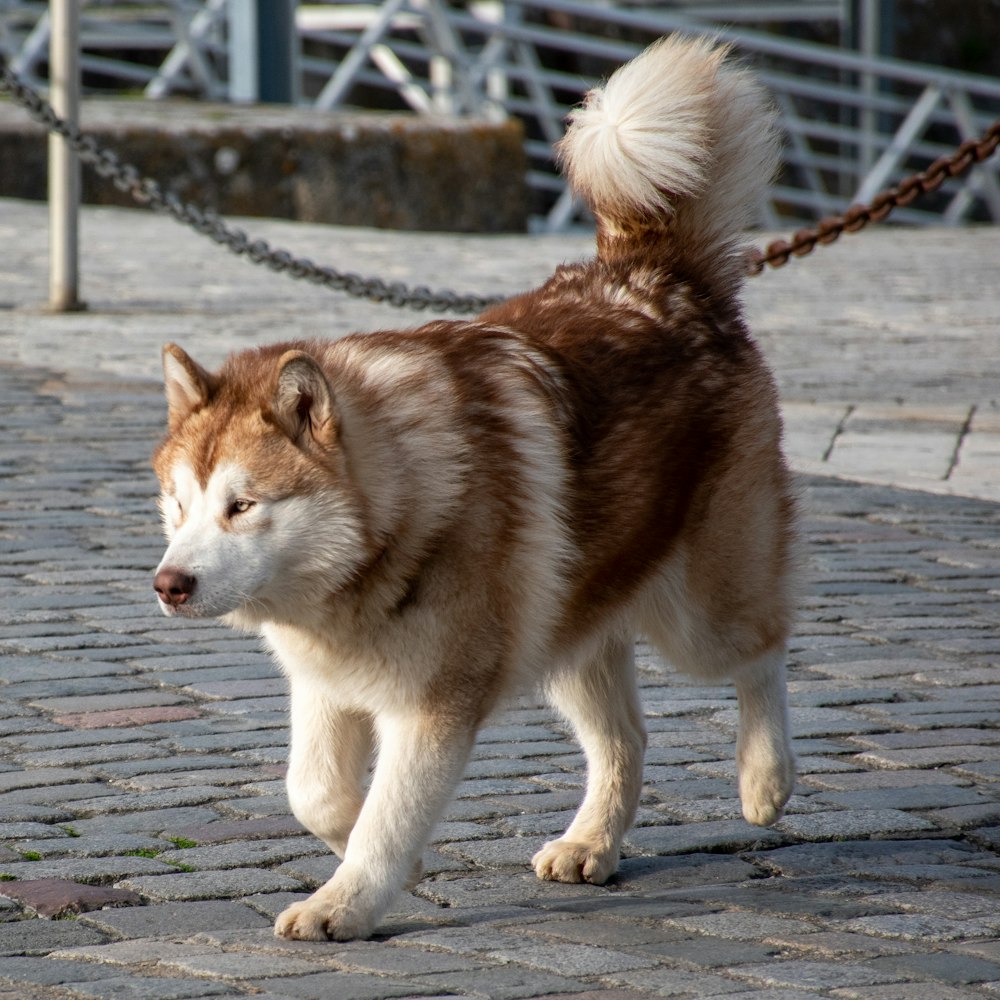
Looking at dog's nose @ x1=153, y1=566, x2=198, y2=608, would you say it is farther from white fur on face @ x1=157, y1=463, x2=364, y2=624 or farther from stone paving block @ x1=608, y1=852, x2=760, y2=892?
stone paving block @ x1=608, y1=852, x2=760, y2=892

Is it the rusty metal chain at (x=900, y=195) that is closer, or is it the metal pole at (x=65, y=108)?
the rusty metal chain at (x=900, y=195)

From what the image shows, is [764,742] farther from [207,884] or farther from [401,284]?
[401,284]

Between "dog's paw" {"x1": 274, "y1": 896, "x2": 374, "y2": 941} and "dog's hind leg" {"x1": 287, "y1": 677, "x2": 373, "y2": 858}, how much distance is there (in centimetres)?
30

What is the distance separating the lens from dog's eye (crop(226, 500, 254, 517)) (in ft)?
11.3

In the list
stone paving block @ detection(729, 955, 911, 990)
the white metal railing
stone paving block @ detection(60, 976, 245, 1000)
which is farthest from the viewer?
the white metal railing

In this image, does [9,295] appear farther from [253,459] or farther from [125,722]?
[253,459]

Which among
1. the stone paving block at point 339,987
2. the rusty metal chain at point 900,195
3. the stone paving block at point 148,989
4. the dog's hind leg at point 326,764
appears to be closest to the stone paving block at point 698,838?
the dog's hind leg at point 326,764

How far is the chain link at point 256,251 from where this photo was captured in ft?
24.0

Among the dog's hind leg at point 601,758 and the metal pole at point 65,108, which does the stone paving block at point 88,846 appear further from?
the metal pole at point 65,108

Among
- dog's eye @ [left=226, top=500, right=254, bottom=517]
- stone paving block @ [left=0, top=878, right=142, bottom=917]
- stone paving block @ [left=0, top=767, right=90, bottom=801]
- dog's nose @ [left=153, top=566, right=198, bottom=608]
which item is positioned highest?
dog's eye @ [left=226, top=500, right=254, bottom=517]

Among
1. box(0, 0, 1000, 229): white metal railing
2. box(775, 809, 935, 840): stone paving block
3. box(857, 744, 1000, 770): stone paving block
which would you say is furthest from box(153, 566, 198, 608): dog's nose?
box(0, 0, 1000, 229): white metal railing

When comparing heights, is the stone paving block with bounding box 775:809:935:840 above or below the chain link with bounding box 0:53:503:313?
below

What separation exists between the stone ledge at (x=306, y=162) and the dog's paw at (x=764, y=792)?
1097cm

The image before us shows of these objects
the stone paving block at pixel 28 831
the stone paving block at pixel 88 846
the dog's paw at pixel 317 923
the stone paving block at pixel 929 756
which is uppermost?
the dog's paw at pixel 317 923
